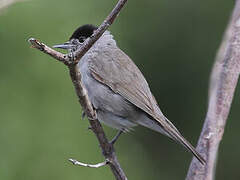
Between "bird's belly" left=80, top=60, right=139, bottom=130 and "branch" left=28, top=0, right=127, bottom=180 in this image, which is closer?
"branch" left=28, top=0, right=127, bottom=180

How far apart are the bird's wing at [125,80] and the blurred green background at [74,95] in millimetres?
931

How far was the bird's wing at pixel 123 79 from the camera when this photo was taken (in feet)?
15.0

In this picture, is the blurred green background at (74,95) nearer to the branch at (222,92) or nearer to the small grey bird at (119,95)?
the small grey bird at (119,95)

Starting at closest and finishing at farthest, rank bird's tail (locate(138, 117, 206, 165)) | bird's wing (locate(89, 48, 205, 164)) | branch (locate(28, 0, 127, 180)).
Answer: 1. branch (locate(28, 0, 127, 180))
2. bird's tail (locate(138, 117, 206, 165))
3. bird's wing (locate(89, 48, 205, 164))

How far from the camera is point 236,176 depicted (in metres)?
7.41

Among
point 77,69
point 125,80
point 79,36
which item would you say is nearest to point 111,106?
point 125,80

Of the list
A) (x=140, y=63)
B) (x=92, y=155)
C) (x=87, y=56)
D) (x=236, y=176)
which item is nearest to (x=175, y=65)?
(x=140, y=63)

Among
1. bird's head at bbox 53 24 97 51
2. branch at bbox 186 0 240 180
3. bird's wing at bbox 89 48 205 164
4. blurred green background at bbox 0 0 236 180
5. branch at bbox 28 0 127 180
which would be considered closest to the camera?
branch at bbox 28 0 127 180

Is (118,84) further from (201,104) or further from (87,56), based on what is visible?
(201,104)

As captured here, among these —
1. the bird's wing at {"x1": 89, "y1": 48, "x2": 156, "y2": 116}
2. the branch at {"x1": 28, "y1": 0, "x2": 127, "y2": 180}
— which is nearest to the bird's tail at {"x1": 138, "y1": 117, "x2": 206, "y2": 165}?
the bird's wing at {"x1": 89, "y1": 48, "x2": 156, "y2": 116}

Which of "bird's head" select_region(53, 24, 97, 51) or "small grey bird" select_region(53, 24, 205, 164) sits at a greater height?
"bird's head" select_region(53, 24, 97, 51)

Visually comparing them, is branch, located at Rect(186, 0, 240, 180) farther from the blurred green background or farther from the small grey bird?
the blurred green background

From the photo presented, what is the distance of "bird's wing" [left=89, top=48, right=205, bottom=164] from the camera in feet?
14.8

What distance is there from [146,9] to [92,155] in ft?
9.14
